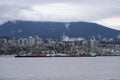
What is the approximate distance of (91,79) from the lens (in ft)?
241

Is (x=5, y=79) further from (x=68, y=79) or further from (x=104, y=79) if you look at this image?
(x=104, y=79)

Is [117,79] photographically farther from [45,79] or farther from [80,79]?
[45,79]

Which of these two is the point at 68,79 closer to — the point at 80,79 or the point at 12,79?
the point at 80,79

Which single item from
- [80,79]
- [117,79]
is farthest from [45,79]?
[117,79]

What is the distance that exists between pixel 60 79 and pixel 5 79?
9.49m

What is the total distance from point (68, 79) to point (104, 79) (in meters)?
6.38

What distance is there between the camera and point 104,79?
72.2 metres

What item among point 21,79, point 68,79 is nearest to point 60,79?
point 68,79

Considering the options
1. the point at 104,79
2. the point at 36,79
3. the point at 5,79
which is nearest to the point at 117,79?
the point at 104,79

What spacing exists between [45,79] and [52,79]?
1.44m

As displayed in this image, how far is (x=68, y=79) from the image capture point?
74.4 meters

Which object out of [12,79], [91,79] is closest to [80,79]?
[91,79]

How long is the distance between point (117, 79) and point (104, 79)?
215 cm

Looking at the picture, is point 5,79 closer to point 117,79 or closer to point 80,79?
point 80,79
